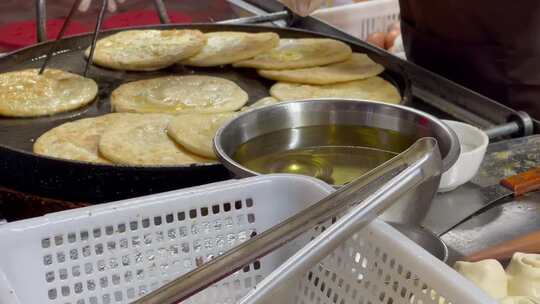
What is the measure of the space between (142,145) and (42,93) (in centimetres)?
52

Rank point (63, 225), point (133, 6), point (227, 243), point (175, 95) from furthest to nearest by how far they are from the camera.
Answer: point (133, 6) < point (175, 95) < point (227, 243) < point (63, 225)

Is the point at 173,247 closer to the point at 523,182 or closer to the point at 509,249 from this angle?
the point at 509,249

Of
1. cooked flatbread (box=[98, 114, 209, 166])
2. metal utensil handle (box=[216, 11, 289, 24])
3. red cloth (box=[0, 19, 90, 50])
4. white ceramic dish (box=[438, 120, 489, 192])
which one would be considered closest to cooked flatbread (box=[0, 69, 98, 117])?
cooked flatbread (box=[98, 114, 209, 166])

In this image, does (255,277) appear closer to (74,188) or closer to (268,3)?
(74,188)

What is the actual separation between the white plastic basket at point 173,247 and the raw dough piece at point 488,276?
324mm

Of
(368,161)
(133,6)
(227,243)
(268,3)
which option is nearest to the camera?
(227,243)

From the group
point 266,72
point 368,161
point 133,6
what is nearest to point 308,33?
point 266,72

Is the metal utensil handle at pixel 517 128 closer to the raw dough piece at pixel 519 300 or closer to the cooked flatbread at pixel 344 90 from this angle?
the cooked flatbread at pixel 344 90

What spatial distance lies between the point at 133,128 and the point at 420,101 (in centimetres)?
92

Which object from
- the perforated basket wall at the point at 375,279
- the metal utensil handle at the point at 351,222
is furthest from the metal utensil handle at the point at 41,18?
the metal utensil handle at the point at 351,222

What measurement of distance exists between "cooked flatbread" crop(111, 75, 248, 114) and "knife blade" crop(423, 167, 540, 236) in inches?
31.4

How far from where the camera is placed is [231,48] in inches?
99.9

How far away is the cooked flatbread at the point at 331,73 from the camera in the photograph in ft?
7.73

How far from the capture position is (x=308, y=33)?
2.74 meters
